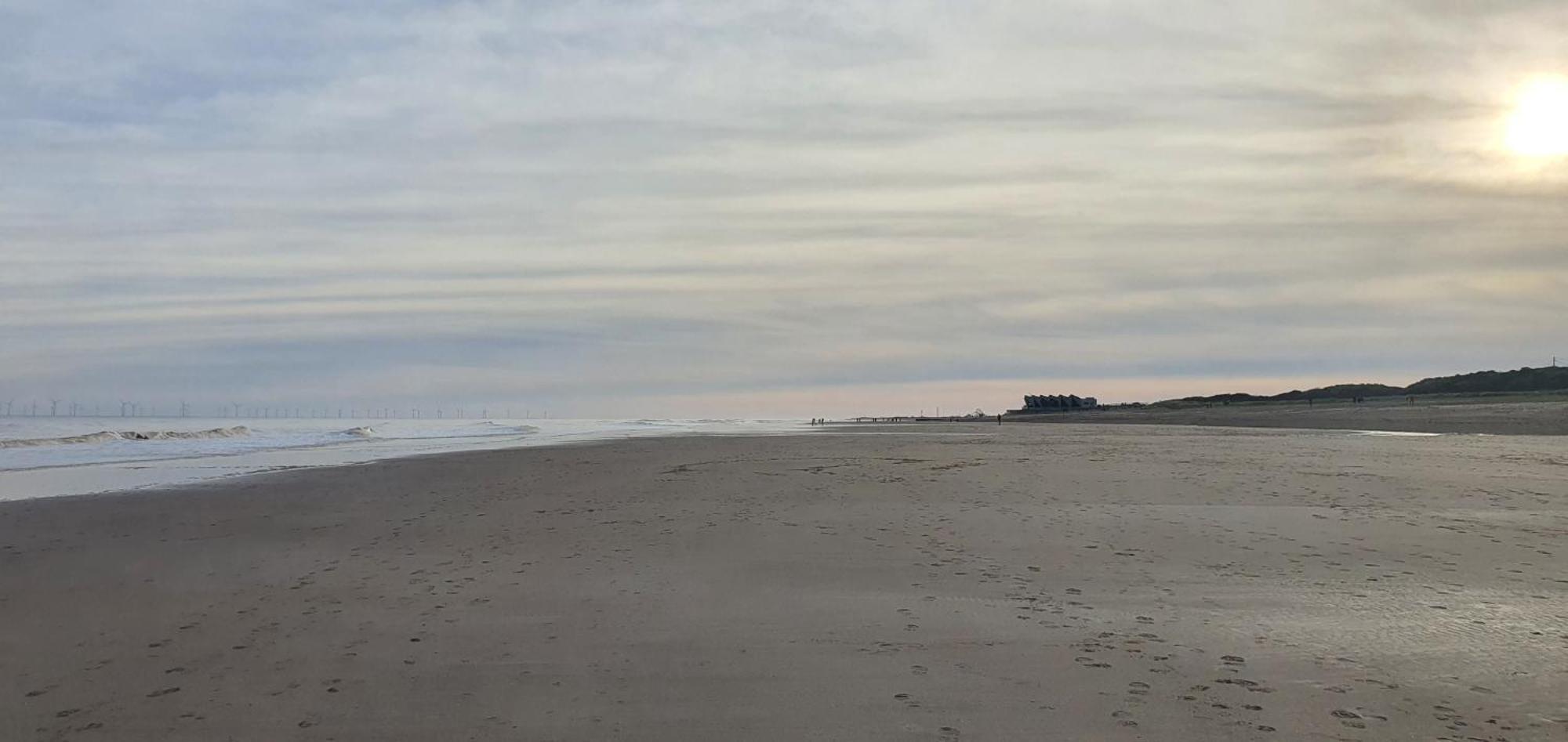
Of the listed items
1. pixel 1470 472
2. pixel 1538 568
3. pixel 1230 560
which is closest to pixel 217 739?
pixel 1230 560

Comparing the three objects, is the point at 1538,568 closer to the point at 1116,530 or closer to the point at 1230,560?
the point at 1230,560

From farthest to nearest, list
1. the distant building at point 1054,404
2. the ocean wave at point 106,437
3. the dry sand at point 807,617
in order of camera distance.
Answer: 1. the distant building at point 1054,404
2. the ocean wave at point 106,437
3. the dry sand at point 807,617

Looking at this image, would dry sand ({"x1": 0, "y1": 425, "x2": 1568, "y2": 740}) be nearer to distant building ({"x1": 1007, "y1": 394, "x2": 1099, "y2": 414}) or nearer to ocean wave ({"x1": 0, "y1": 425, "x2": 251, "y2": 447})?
ocean wave ({"x1": 0, "y1": 425, "x2": 251, "y2": 447})

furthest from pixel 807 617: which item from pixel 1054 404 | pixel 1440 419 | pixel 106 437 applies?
pixel 1054 404

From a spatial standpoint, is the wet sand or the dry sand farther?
the wet sand

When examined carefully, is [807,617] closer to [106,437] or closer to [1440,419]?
[1440,419]

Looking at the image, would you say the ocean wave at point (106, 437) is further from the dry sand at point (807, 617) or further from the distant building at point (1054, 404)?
the distant building at point (1054, 404)

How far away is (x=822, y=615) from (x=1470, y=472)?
17478 mm

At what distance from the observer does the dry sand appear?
18.7ft

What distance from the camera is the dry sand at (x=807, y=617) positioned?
571 centimetres

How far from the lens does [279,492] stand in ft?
65.0

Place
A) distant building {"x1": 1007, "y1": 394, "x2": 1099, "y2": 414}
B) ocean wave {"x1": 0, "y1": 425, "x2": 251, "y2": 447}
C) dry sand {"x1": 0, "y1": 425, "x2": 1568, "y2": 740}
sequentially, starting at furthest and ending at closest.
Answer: distant building {"x1": 1007, "y1": 394, "x2": 1099, "y2": 414}, ocean wave {"x1": 0, "y1": 425, "x2": 251, "y2": 447}, dry sand {"x1": 0, "y1": 425, "x2": 1568, "y2": 740}

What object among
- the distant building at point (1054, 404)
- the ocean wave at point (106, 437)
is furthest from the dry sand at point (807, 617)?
the distant building at point (1054, 404)

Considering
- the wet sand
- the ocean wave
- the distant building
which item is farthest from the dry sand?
the distant building
